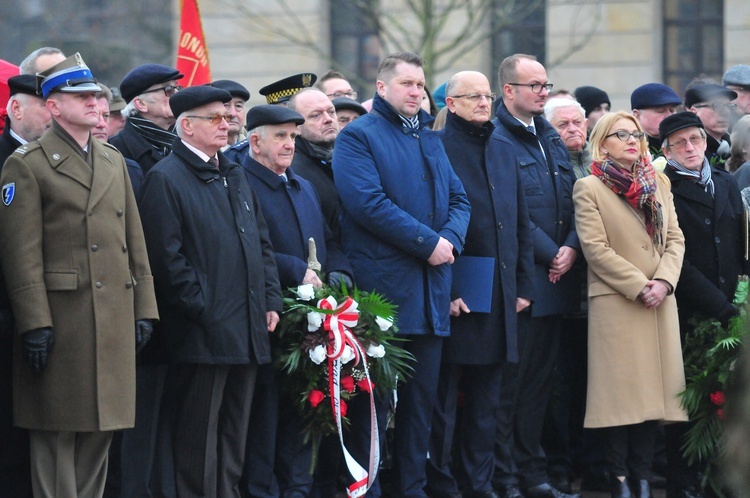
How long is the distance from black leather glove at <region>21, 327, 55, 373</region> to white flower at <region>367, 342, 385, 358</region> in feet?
5.58

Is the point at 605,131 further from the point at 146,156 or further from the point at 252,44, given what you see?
the point at 252,44

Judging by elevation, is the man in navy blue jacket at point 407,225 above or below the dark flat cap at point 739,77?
below

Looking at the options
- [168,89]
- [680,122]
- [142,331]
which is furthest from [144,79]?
[680,122]

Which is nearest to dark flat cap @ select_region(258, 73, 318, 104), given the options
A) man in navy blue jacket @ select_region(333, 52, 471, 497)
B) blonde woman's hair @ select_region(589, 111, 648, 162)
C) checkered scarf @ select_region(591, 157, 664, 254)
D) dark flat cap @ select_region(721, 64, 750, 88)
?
man in navy blue jacket @ select_region(333, 52, 471, 497)

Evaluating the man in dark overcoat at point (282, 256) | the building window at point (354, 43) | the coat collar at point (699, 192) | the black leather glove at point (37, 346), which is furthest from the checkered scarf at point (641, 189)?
the building window at point (354, 43)

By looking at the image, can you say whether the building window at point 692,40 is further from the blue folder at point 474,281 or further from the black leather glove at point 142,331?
the black leather glove at point 142,331

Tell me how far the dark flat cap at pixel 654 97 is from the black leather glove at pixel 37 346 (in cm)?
468

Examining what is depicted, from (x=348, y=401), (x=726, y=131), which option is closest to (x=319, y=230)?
(x=348, y=401)

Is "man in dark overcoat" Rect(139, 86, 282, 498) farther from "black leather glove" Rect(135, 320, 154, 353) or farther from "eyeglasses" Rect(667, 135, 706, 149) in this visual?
"eyeglasses" Rect(667, 135, 706, 149)

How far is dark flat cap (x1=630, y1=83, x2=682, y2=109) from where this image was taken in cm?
860

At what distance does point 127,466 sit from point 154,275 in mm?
1032

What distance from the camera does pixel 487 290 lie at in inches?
279

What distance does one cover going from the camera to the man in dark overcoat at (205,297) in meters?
6.00

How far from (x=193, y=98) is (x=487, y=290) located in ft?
6.46
